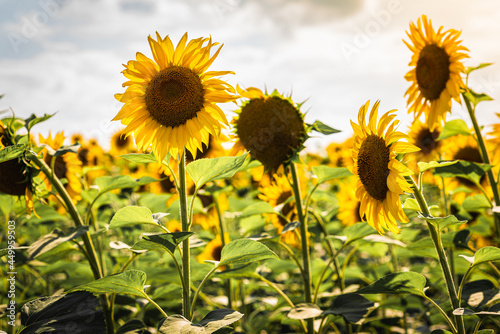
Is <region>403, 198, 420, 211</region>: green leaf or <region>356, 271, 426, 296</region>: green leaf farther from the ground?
<region>403, 198, 420, 211</region>: green leaf

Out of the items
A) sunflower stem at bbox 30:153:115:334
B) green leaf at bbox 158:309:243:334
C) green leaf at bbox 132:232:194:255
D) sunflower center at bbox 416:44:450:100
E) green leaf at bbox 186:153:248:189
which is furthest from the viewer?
sunflower center at bbox 416:44:450:100

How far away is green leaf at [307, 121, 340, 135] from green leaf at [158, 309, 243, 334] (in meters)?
0.92

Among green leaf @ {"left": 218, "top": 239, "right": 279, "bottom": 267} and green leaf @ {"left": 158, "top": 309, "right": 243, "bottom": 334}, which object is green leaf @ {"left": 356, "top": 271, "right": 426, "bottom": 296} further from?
green leaf @ {"left": 158, "top": 309, "right": 243, "bottom": 334}

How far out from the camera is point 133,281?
4.71 ft

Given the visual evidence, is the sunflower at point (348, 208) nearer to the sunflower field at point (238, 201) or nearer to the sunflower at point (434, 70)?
the sunflower field at point (238, 201)

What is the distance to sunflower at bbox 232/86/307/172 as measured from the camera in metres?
1.95

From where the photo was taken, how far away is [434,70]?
229cm

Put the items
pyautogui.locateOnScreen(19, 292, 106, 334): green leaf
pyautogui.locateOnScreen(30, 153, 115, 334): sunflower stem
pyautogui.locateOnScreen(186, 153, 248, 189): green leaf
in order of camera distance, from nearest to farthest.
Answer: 1. pyautogui.locateOnScreen(19, 292, 106, 334): green leaf
2. pyautogui.locateOnScreen(186, 153, 248, 189): green leaf
3. pyautogui.locateOnScreen(30, 153, 115, 334): sunflower stem

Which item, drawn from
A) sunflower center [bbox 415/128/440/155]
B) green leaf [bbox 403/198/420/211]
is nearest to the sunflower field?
green leaf [bbox 403/198/420/211]

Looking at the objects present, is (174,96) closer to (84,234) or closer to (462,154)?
(84,234)

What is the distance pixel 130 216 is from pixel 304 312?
0.80 metres

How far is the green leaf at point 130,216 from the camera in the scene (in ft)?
Answer: 4.58

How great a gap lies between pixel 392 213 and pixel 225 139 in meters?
0.89

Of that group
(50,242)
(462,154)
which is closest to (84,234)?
(50,242)
